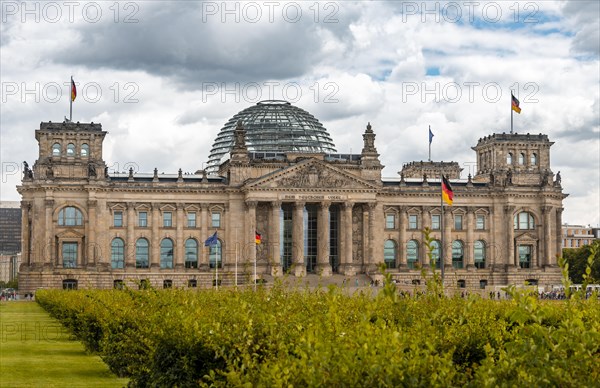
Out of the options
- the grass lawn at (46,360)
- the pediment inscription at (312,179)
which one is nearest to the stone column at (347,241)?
the pediment inscription at (312,179)

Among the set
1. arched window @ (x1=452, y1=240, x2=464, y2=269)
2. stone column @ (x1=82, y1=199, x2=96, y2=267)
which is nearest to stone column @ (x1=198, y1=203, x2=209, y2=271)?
stone column @ (x1=82, y1=199, x2=96, y2=267)

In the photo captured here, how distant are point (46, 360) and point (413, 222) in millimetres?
89671

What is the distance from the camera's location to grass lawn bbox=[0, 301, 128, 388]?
37.2 metres

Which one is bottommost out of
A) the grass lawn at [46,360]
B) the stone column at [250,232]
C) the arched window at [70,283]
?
the grass lawn at [46,360]

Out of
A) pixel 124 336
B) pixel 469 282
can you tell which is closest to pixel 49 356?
pixel 124 336

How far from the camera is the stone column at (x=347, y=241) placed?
123 m

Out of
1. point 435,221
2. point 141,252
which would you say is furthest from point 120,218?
point 435,221

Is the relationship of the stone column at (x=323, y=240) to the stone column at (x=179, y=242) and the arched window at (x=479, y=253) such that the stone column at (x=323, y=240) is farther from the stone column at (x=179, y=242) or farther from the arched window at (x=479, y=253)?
the arched window at (x=479, y=253)

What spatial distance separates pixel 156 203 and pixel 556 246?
53175 millimetres

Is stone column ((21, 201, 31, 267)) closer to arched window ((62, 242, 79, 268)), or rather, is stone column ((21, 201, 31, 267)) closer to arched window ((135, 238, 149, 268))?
arched window ((62, 242, 79, 268))

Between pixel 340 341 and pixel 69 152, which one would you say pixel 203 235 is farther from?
pixel 340 341

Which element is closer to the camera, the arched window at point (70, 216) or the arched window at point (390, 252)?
the arched window at point (70, 216)

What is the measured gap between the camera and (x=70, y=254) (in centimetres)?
12044

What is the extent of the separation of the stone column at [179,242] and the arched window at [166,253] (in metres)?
0.56
